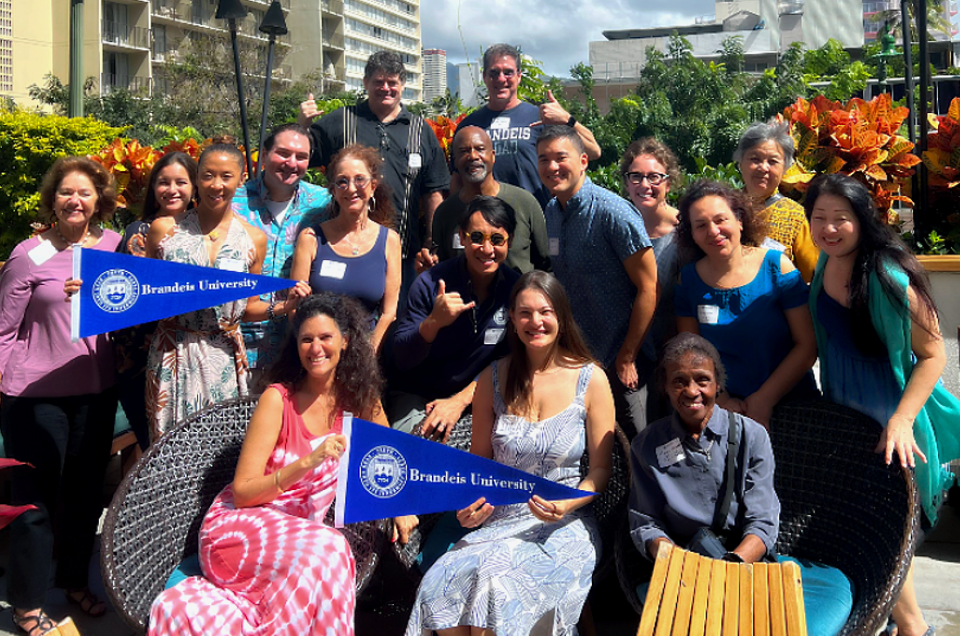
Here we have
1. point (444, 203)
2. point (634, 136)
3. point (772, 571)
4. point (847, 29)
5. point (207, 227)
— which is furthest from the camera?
point (847, 29)

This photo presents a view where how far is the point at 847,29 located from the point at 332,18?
77858 millimetres

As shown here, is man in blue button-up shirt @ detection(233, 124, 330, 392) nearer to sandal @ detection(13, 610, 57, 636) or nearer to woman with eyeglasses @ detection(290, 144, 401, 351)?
woman with eyeglasses @ detection(290, 144, 401, 351)

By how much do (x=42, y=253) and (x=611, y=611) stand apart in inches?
112

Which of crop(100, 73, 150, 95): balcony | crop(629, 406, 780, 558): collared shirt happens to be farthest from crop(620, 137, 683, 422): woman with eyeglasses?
crop(100, 73, 150, 95): balcony

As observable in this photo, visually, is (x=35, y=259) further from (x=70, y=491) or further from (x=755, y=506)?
(x=755, y=506)

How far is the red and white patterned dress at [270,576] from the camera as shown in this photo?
2895 millimetres

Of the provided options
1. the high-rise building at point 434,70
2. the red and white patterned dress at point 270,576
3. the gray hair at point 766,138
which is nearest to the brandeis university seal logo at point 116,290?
the red and white patterned dress at point 270,576

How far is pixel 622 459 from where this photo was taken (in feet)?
11.0

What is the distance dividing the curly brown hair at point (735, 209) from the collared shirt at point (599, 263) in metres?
0.23

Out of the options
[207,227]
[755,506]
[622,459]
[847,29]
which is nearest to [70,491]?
[207,227]

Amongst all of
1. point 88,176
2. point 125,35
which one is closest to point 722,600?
point 88,176

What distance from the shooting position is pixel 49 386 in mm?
3678

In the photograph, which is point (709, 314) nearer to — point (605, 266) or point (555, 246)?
point (605, 266)

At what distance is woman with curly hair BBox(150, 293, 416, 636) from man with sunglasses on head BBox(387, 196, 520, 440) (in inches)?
9.5
